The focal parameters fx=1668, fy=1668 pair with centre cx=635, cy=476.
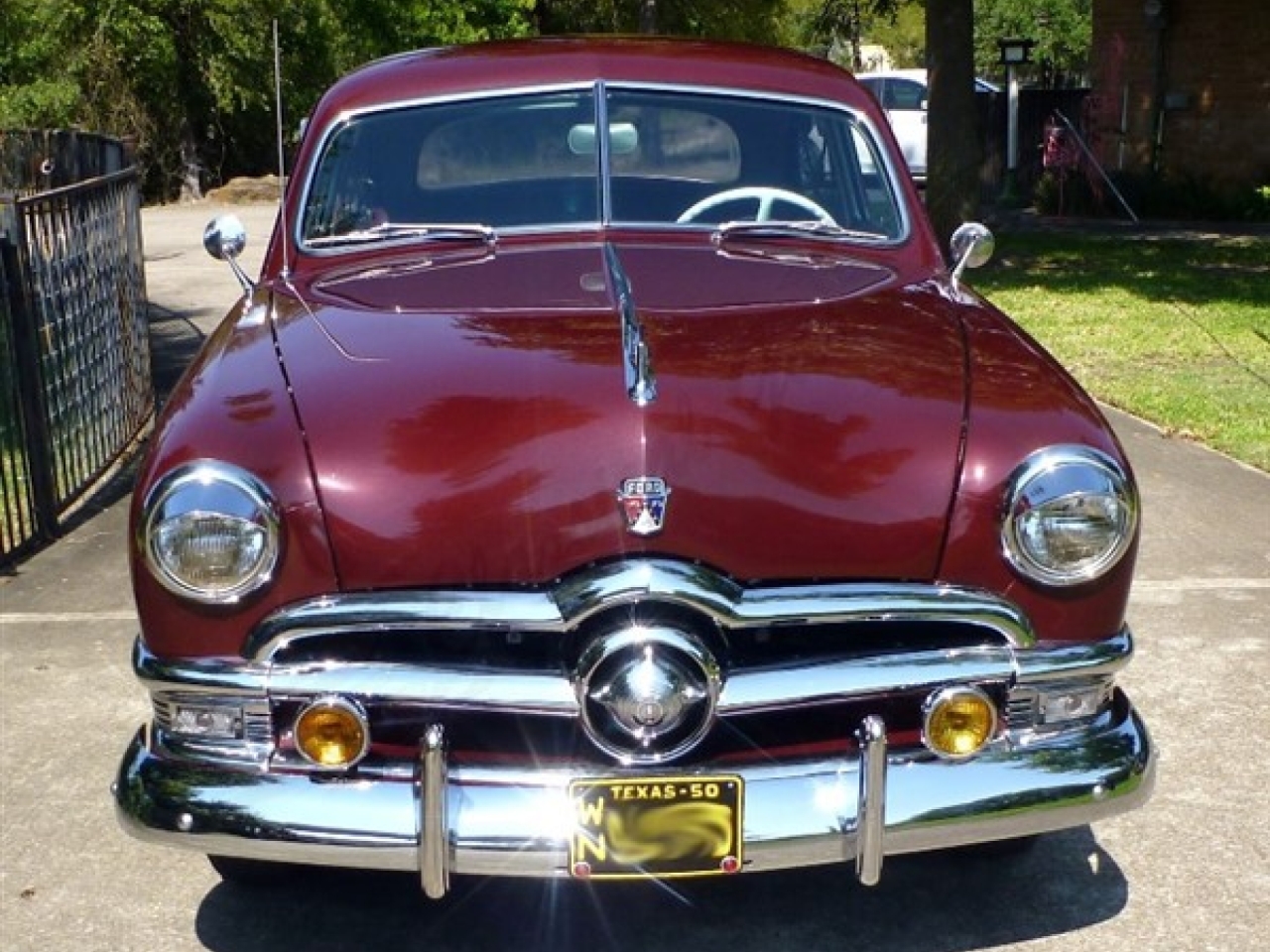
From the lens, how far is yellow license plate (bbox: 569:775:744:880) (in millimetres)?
2871

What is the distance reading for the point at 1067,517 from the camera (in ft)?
9.98

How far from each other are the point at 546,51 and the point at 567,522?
7.38 ft

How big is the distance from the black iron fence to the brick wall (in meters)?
13.5

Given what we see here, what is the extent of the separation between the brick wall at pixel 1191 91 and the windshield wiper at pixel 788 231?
1517cm

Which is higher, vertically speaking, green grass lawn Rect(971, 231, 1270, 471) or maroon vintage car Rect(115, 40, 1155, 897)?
maroon vintage car Rect(115, 40, 1155, 897)

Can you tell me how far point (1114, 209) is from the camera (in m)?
18.3

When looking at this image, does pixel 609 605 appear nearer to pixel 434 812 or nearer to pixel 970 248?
pixel 434 812

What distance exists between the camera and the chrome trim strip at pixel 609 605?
2.84m

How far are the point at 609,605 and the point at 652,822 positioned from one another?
0.39m

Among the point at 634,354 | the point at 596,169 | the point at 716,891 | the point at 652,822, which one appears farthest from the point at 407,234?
the point at 652,822

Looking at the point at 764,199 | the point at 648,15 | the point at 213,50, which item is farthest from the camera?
the point at 213,50

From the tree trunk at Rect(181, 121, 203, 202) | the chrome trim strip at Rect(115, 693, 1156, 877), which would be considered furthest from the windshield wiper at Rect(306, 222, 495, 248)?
the tree trunk at Rect(181, 121, 203, 202)

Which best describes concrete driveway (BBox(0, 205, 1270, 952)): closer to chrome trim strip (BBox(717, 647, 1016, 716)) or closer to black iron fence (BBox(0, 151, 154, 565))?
chrome trim strip (BBox(717, 647, 1016, 716))

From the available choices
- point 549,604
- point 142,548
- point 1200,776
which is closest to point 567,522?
point 549,604
